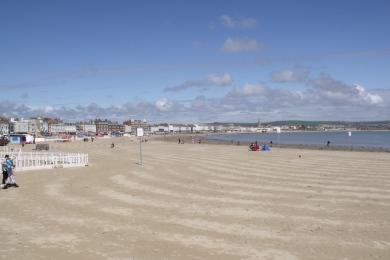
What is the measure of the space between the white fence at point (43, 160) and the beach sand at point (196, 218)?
430 centimetres

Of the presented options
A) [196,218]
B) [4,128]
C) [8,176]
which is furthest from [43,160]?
[4,128]

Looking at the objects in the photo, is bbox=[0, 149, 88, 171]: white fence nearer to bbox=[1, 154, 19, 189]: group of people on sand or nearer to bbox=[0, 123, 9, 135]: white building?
bbox=[1, 154, 19, 189]: group of people on sand

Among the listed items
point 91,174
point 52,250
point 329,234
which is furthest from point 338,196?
point 91,174

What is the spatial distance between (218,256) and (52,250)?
11.1 ft

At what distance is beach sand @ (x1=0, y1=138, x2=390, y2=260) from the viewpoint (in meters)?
9.32

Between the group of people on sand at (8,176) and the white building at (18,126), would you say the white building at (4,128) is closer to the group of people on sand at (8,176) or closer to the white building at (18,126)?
the white building at (18,126)

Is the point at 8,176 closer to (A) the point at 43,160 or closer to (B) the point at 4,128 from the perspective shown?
(A) the point at 43,160

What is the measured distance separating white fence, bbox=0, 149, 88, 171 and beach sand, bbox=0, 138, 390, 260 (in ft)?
14.1

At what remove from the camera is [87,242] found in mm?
9883

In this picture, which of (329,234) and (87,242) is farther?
(329,234)

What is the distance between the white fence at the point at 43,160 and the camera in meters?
26.1

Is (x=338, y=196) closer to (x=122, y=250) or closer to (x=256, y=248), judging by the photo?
(x=256, y=248)

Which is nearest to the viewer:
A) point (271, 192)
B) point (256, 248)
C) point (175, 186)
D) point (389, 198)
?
point (256, 248)

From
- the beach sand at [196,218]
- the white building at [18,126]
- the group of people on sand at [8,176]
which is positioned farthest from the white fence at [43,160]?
the white building at [18,126]
